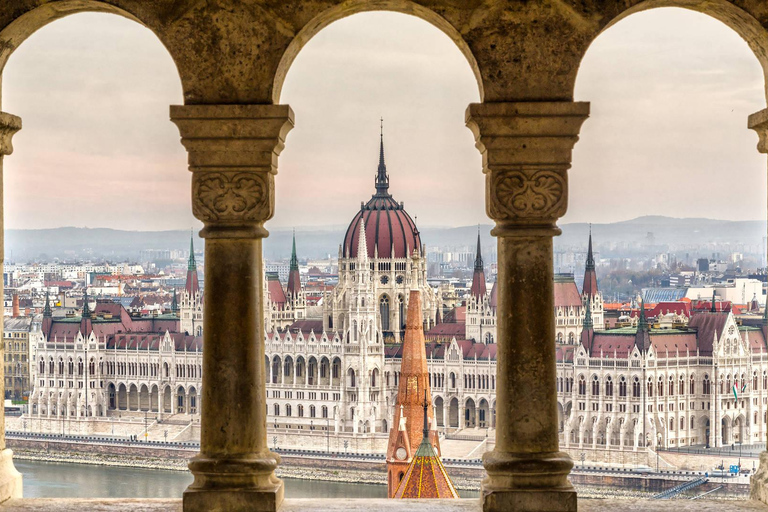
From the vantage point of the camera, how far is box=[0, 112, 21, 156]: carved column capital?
3.90 m

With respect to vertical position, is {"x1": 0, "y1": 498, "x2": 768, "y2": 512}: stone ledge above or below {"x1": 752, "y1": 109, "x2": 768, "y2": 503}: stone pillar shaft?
below

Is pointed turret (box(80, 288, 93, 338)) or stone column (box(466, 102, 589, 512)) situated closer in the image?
stone column (box(466, 102, 589, 512))

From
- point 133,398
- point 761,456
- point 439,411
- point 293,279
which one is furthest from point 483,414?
point 761,456

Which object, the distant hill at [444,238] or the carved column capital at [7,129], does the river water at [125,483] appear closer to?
A: the distant hill at [444,238]

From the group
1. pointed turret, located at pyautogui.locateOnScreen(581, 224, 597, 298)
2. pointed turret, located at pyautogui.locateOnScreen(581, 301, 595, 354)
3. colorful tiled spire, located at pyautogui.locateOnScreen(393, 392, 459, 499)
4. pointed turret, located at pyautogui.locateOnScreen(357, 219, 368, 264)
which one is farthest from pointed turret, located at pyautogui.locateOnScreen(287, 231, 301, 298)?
colorful tiled spire, located at pyautogui.locateOnScreen(393, 392, 459, 499)

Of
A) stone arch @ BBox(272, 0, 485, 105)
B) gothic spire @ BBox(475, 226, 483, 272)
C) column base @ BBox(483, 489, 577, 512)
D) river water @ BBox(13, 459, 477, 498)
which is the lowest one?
river water @ BBox(13, 459, 477, 498)

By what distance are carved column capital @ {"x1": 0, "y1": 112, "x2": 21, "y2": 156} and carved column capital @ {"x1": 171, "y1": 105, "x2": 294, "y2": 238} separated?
615 millimetres

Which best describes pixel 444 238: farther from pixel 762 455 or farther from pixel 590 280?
pixel 762 455

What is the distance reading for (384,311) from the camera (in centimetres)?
6569

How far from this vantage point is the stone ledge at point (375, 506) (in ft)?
12.5

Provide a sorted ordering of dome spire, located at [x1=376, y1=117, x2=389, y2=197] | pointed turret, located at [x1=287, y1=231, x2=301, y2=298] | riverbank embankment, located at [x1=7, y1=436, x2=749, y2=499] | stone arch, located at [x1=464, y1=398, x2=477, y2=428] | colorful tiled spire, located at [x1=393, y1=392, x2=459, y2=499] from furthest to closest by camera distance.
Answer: pointed turret, located at [x1=287, y1=231, x2=301, y2=298], dome spire, located at [x1=376, y1=117, x2=389, y2=197], stone arch, located at [x1=464, y1=398, x2=477, y2=428], riverbank embankment, located at [x1=7, y1=436, x2=749, y2=499], colorful tiled spire, located at [x1=393, y1=392, x2=459, y2=499]

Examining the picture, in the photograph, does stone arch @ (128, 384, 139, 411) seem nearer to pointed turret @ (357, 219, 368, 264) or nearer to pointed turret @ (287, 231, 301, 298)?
pointed turret @ (287, 231, 301, 298)

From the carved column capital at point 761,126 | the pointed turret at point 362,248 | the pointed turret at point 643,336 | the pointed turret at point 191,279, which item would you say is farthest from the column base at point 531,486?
the pointed turret at point 191,279

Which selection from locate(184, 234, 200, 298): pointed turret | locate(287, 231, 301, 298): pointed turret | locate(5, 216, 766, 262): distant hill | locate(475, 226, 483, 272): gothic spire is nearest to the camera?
locate(5, 216, 766, 262): distant hill
